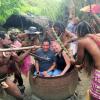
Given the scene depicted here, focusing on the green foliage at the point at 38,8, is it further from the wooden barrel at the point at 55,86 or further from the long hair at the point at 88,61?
the long hair at the point at 88,61

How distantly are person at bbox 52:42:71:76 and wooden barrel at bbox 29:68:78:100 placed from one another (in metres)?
0.23

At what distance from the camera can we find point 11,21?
14805 mm

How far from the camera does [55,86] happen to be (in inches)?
230

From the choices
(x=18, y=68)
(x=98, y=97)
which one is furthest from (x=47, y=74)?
(x=98, y=97)

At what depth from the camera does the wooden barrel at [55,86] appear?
5.83m

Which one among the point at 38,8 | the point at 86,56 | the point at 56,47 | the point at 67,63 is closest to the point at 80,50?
the point at 86,56

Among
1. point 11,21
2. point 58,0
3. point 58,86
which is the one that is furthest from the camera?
point 58,0

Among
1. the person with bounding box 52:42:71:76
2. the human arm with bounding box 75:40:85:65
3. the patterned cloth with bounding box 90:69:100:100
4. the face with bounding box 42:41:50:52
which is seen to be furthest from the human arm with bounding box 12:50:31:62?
the patterned cloth with bounding box 90:69:100:100

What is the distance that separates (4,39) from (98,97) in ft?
10.4

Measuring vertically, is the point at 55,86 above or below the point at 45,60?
below

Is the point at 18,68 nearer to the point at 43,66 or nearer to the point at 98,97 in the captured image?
the point at 43,66

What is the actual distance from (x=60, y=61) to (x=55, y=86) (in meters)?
0.80

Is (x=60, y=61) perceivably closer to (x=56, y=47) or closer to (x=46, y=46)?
(x=56, y=47)

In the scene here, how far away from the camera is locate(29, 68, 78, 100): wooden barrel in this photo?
19.1ft
